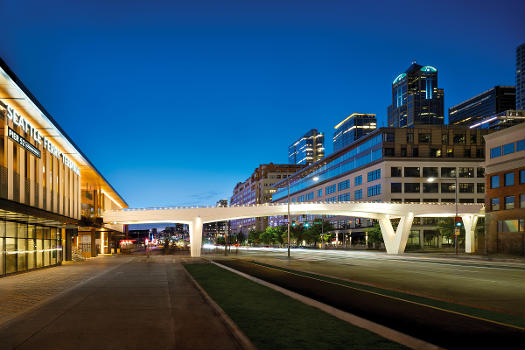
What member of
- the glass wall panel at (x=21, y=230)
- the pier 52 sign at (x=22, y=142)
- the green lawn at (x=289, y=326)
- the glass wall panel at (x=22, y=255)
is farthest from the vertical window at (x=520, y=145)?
the glass wall panel at (x=22, y=255)

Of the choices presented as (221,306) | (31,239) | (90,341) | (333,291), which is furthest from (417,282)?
(31,239)

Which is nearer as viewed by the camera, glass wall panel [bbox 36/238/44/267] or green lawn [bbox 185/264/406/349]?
green lawn [bbox 185/264/406/349]

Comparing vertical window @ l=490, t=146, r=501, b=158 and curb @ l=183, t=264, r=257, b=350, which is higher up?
vertical window @ l=490, t=146, r=501, b=158

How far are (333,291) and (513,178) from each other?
46429mm

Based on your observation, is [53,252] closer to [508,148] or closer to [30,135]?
[30,135]

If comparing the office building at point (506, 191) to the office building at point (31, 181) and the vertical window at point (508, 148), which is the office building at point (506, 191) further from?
the office building at point (31, 181)

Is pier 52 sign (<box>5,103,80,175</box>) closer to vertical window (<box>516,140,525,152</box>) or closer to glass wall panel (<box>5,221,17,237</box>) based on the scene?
glass wall panel (<box>5,221,17,237</box>)

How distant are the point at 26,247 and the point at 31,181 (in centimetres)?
515

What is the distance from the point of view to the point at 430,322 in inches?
472

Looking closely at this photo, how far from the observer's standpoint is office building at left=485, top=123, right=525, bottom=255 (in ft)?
175

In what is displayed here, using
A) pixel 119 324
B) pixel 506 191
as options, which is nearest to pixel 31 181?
pixel 119 324

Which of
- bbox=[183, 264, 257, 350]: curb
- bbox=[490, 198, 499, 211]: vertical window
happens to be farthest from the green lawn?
Answer: bbox=[490, 198, 499, 211]: vertical window

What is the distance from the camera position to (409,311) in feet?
45.4

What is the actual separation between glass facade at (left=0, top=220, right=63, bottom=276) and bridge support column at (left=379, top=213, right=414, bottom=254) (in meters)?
48.3
